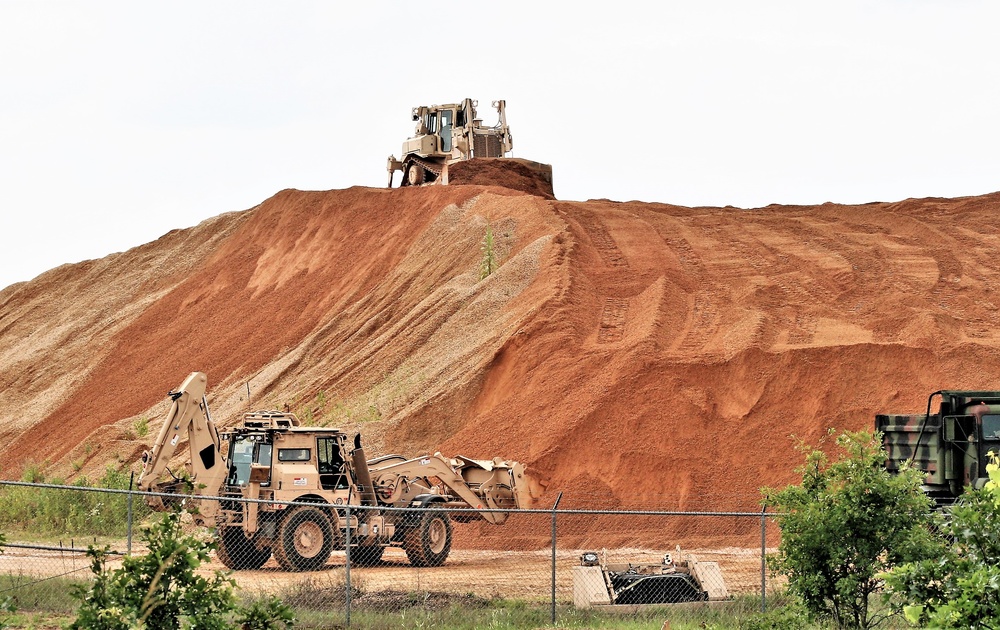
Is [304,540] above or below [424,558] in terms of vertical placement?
above

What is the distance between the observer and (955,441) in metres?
19.1

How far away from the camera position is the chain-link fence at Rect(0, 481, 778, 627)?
14531mm

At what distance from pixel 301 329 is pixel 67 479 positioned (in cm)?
1027

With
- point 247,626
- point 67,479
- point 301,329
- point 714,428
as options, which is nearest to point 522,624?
point 247,626

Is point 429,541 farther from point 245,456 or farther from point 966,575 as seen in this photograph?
point 966,575

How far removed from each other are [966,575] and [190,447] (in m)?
15.1

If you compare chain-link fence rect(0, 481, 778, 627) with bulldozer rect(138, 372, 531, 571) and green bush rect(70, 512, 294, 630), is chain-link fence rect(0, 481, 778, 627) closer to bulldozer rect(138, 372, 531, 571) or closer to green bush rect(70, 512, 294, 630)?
bulldozer rect(138, 372, 531, 571)

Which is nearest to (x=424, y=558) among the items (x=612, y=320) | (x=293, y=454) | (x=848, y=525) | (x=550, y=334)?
(x=293, y=454)

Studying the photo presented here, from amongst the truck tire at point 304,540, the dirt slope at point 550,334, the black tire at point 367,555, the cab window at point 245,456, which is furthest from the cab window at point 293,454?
the dirt slope at point 550,334

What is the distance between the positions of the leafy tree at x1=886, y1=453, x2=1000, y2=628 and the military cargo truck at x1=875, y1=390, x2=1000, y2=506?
1142cm

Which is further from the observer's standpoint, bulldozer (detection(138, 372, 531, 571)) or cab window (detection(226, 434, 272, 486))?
cab window (detection(226, 434, 272, 486))

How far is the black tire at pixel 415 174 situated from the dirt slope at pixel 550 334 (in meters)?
2.90

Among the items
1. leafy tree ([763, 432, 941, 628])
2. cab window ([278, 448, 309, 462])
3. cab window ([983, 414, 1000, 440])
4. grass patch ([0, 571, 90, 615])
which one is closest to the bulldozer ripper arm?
cab window ([278, 448, 309, 462])

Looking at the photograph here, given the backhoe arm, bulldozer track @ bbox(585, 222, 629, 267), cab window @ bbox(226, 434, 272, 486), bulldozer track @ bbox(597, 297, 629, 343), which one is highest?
bulldozer track @ bbox(585, 222, 629, 267)
